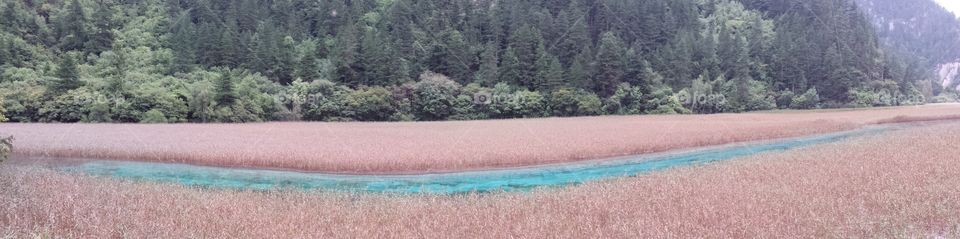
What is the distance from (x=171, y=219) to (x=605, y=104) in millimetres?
63999

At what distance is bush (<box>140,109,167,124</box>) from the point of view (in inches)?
1943

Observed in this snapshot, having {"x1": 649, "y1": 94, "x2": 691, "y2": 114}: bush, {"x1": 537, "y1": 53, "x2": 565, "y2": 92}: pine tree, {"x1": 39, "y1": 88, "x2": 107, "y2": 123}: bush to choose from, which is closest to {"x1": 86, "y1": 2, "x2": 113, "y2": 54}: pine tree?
{"x1": 39, "y1": 88, "x2": 107, "y2": 123}: bush

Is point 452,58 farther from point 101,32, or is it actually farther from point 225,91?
point 101,32

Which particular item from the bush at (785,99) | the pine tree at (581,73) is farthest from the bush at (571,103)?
the bush at (785,99)

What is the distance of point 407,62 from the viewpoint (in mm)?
73312

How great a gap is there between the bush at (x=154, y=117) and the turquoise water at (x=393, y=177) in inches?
1059

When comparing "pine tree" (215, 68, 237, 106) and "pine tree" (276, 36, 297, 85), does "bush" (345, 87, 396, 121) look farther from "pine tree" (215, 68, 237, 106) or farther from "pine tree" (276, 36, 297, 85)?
"pine tree" (276, 36, 297, 85)

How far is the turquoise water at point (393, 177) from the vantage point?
19016 mm

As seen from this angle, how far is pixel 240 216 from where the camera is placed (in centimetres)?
1086

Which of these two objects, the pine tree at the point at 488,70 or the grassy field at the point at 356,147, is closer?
the grassy field at the point at 356,147

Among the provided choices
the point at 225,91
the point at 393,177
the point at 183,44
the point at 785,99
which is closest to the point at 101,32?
the point at 183,44

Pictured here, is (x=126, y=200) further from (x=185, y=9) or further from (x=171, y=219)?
(x=185, y=9)

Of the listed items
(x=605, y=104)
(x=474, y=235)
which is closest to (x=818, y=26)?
(x=605, y=104)

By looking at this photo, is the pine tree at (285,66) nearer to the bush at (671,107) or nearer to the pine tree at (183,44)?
the pine tree at (183,44)
